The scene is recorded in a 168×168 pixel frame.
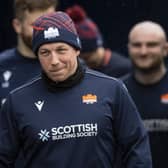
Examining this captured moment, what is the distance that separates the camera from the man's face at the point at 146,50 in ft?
19.2

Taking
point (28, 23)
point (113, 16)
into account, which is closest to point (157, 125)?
point (28, 23)

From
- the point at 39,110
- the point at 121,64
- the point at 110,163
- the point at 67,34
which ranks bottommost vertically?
the point at 121,64

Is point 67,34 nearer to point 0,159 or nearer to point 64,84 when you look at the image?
point 64,84

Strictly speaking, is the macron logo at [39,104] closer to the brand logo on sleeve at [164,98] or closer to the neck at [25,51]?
the neck at [25,51]

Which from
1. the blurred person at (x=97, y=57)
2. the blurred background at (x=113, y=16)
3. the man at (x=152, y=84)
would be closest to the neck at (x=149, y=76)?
the man at (x=152, y=84)

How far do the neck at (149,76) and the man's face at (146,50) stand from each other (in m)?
0.04

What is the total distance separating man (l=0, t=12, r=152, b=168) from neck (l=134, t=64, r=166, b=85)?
1.54 m

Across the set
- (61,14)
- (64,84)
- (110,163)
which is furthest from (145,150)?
(61,14)

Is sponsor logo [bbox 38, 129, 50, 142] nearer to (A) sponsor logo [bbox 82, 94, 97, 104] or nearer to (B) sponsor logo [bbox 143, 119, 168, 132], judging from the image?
(A) sponsor logo [bbox 82, 94, 97, 104]

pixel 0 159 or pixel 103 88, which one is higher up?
pixel 103 88

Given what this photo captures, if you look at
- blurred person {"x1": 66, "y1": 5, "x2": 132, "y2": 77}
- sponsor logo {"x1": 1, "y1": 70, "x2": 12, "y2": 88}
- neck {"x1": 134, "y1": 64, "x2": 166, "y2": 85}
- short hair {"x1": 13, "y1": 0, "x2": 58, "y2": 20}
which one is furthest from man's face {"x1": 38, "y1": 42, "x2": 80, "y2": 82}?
blurred person {"x1": 66, "y1": 5, "x2": 132, "y2": 77}

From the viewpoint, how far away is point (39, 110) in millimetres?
4199

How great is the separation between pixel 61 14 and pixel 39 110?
1.81 feet

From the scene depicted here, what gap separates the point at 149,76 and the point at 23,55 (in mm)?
1094
